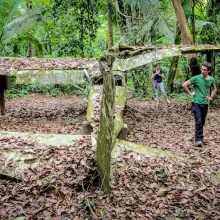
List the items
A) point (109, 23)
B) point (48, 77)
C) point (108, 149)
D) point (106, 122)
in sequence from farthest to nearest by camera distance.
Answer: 1. point (109, 23)
2. point (48, 77)
3. point (108, 149)
4. point (106, 122)

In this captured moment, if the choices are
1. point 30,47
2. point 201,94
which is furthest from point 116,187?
point 30,47

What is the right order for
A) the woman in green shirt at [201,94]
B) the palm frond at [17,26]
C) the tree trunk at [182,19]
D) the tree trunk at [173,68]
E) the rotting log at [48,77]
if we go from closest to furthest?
the woman in green shirt at [201,94]
the rotting log at [48,77]
the tree trunk at [182,19]
the palm frond at [17,26]
the tree trunk at [173,68]

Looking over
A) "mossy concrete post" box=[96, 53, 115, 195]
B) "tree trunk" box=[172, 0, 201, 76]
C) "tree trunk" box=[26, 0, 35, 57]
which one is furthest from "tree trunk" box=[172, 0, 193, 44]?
"tree trunk" box=[26, 0, 35, 57]

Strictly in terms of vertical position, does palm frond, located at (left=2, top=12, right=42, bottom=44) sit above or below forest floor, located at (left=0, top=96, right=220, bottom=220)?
above

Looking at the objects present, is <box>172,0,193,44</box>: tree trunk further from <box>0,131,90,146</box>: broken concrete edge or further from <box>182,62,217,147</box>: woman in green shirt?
<box>0,131,90,146</box>: broken concrete edge

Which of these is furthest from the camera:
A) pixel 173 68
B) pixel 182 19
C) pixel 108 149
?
pixel 173 68

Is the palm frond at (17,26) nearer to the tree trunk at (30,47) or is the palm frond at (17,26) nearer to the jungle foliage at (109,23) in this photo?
the jungle foliage at (109,23)

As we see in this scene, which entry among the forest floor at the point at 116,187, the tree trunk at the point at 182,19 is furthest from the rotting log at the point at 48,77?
the tree trunk at the point at 182,19

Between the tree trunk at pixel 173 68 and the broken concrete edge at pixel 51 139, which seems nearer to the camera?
the broken concrete edge at pixel 51 139

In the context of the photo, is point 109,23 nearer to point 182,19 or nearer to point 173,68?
point 173,68

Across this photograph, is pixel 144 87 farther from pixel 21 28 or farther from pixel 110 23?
pixel 21 28

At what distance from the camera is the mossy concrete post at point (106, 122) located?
11.2ft

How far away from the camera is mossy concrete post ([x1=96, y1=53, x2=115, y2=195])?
340 cm

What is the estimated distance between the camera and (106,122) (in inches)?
144
